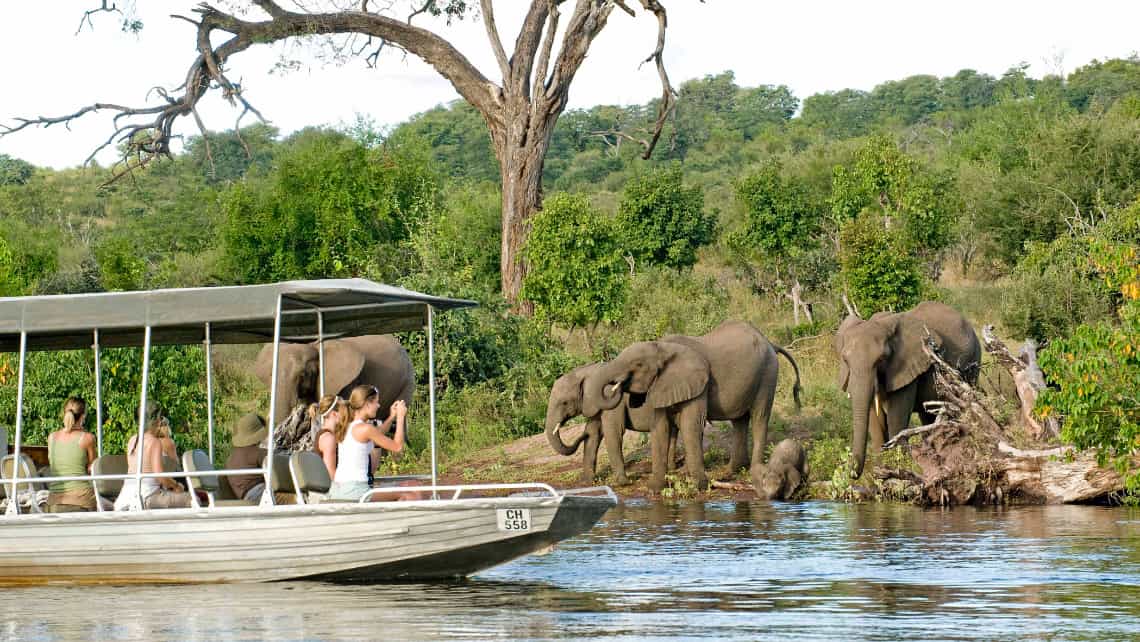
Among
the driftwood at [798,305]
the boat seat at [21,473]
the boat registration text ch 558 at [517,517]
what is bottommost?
the boat registration text ch 558 at [517,517]

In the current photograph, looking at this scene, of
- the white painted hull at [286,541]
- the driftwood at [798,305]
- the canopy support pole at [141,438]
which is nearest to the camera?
the white painted hull at [286,541]

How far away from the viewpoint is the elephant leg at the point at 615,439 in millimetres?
21859

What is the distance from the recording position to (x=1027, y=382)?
768 inches

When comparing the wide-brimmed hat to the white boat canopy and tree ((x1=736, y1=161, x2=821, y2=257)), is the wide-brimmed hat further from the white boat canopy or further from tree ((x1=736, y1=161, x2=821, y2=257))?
tree ((x1=736, y1=161, x2=821, y2=257))

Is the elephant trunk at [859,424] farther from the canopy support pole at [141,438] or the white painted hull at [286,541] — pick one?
the canopy support pole at [141,438]

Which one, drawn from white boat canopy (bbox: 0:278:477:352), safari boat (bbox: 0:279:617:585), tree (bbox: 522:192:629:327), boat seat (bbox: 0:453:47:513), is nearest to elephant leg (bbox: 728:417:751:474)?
tree (bbox: 522:192:629:327)

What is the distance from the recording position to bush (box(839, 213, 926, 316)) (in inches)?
1133

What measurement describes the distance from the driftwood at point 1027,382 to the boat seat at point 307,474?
8.92m

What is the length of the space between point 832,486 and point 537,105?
1371cm

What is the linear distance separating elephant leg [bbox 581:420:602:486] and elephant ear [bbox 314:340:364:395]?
127 inches

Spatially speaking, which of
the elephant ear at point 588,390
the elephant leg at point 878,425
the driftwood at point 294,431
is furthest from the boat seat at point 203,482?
the elephant leg at point 878,425

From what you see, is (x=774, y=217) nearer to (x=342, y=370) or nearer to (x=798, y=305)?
(x=798, y=305)

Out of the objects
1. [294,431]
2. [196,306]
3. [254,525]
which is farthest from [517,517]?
[294,431]

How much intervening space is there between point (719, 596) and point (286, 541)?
133 inches
